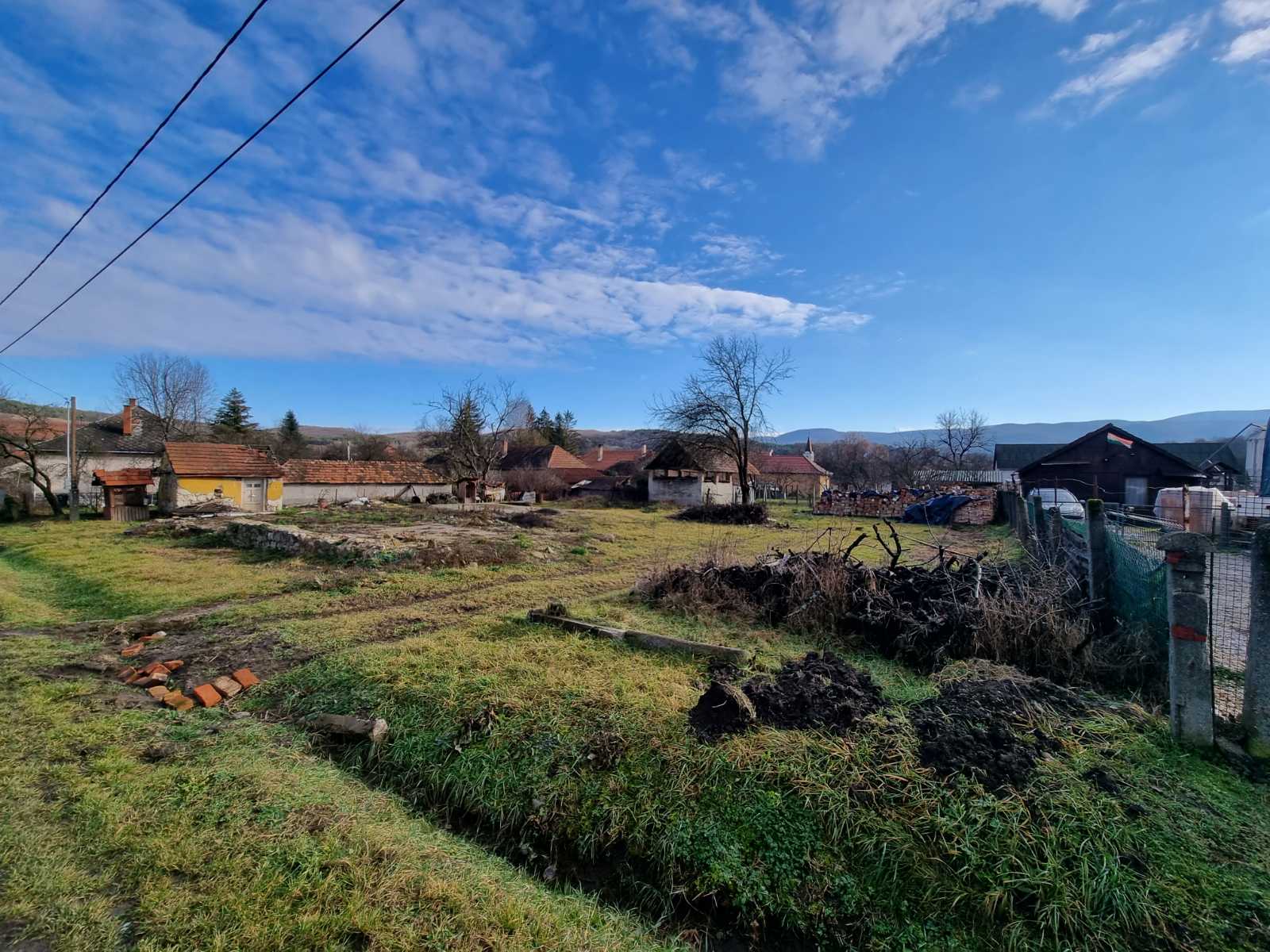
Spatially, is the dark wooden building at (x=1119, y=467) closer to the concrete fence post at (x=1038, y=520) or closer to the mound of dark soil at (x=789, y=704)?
the concrete fence post at (x=1038, y=520)

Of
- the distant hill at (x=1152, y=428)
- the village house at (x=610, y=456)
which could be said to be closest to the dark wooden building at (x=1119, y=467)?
the village house at (x=610, y=456)

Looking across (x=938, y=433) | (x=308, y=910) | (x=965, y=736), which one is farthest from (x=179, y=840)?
(x=938, y=433)

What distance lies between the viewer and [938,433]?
60156 mm

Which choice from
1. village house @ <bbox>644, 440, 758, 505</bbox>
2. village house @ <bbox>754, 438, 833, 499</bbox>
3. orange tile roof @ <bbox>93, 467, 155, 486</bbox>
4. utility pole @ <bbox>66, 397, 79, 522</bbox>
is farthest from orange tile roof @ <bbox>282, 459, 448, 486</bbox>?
village house @ <bbox>754, 438, 833, 499</bbox>

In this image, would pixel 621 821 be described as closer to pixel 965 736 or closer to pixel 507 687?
pixel 507 687

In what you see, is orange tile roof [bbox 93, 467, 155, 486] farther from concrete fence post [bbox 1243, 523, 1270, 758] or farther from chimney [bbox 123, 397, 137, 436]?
concrete fence post [bbox 1243, 523, 1270, 758]

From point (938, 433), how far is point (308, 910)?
6879 cm

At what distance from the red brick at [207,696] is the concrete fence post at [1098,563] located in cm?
905

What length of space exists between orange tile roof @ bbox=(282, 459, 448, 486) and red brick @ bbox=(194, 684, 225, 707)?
27.9 metres

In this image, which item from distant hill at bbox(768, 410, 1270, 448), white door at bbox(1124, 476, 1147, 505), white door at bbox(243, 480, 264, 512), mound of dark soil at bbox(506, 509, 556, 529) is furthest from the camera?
distant hill at bbox(768, 410, 1270, 448)

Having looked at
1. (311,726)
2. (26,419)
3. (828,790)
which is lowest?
(311,726)

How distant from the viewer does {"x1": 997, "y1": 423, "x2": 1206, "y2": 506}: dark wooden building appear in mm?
25688

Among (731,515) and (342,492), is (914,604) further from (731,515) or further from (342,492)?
(342,492)

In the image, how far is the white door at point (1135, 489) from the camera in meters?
25.7
